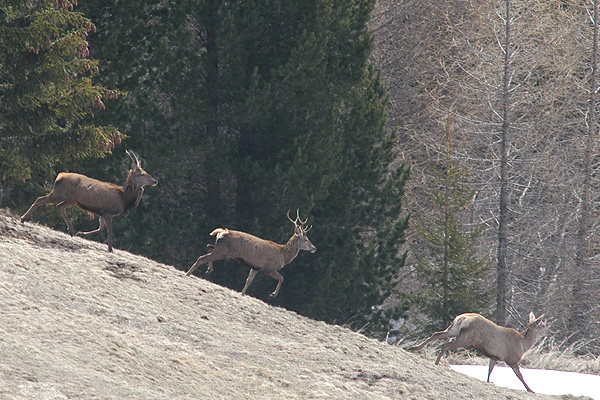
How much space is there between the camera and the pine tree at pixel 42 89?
44.5ft

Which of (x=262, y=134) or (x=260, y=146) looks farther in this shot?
(x=260, y=146)

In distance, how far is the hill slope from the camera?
23.5ft

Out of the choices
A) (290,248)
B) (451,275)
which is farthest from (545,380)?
(451,275)

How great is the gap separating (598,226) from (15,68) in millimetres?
22061

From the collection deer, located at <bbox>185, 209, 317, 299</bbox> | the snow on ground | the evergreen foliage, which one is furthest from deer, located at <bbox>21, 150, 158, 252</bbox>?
the snow on ground

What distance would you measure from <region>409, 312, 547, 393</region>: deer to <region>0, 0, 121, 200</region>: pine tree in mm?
6281

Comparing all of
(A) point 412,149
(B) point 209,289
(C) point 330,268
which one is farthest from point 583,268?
(B) point 209,289

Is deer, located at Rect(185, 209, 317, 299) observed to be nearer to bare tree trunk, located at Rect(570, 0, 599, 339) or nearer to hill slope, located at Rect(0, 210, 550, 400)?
hill slope, located at Rect(0, 210, 550, 400)

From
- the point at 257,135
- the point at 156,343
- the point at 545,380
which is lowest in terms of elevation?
the point at 545,380

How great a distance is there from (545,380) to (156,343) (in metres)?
8.78

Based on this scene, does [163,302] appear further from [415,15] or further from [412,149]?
[415,15]

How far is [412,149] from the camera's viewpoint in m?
32.2

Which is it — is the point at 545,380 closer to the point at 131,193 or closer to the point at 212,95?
the point at 131,193

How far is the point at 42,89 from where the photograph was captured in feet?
45.5
